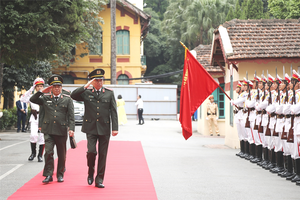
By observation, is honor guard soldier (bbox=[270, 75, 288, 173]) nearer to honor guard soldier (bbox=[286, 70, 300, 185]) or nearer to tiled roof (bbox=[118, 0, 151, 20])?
honor guard soldier (bbox=[286, 70, 300, 185])

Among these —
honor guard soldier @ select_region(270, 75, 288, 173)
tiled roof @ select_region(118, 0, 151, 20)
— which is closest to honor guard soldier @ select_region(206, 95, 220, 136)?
honor guard soldier @ select_region(270, 75, 288, 173)

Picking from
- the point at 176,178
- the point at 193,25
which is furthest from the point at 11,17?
the point at 193,25

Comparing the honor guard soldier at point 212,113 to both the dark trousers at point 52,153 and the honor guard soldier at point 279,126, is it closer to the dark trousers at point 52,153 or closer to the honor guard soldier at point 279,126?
the honor guard soldier at point 279,126

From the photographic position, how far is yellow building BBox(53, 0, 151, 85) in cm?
3841

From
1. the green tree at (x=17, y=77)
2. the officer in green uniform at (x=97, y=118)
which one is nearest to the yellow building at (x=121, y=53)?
the green tree at (x=17, y=77)

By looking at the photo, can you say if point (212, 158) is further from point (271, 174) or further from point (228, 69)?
point (228, 69)

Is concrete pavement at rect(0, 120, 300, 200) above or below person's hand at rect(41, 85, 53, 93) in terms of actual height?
below

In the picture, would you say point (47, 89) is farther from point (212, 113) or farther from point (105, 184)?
point (212, 113)

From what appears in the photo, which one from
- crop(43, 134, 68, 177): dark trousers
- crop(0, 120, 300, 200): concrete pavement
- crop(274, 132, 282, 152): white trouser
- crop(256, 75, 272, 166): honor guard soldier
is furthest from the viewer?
crop(256, 75, 272, 166): honor guard soldier

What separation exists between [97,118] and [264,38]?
29.8ft

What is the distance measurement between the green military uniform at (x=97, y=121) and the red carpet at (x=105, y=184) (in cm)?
45

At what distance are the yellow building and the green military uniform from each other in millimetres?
30862

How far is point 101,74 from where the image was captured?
7648mm

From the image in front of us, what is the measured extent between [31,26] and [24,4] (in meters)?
0.83
